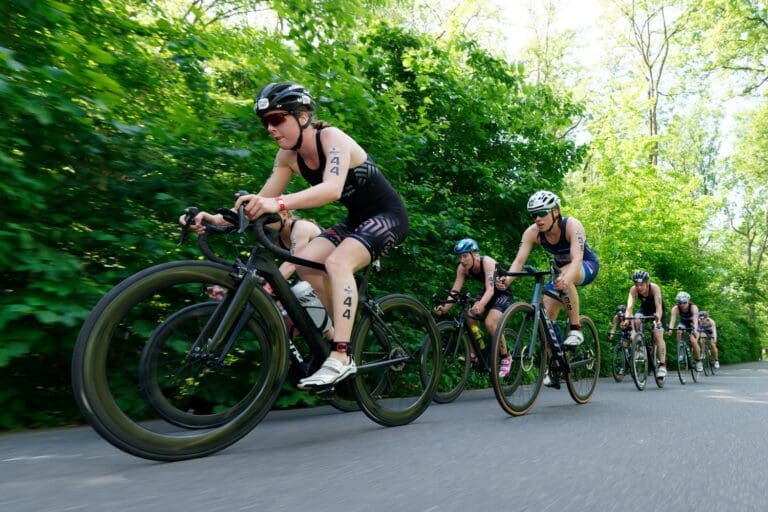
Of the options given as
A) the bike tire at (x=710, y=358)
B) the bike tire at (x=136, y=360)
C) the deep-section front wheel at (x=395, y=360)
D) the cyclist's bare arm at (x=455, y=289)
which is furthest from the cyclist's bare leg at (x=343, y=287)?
the bike tire at (x=710, y=358)

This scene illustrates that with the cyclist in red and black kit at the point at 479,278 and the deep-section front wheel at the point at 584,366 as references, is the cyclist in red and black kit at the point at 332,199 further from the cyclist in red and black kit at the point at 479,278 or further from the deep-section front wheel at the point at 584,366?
the cyclist in red and black kit at the point at 479,278

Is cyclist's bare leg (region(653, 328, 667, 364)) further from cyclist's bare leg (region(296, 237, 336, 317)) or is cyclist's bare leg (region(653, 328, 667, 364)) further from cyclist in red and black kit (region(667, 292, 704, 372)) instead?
cyclist's bare leg (region(296, 237, 336, 317))

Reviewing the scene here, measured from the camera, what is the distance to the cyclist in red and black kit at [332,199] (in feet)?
11.3

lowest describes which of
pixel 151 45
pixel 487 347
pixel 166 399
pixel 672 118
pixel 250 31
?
pixel 166 399

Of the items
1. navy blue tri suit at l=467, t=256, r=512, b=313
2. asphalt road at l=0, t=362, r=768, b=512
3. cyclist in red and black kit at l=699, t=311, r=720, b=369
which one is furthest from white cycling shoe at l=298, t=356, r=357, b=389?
cyclist in red and black kit at l=699, t=311, r=720, b=369

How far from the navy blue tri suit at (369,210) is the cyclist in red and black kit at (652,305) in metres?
7.68

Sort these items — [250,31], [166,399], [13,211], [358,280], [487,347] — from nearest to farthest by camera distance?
[166,399] → [13,211] → [358,280] → [250,31] → [487,347]

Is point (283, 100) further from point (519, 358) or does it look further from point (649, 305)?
point (649, 305)

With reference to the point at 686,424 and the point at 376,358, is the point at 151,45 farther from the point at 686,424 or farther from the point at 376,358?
the point at 686,424

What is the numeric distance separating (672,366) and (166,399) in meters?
18.5

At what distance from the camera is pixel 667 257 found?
1881cm

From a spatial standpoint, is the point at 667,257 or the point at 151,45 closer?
the point at 151,45

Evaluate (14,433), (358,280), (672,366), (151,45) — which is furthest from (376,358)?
(672,366)

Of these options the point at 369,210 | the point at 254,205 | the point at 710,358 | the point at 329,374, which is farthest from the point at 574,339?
the point at 710,358
